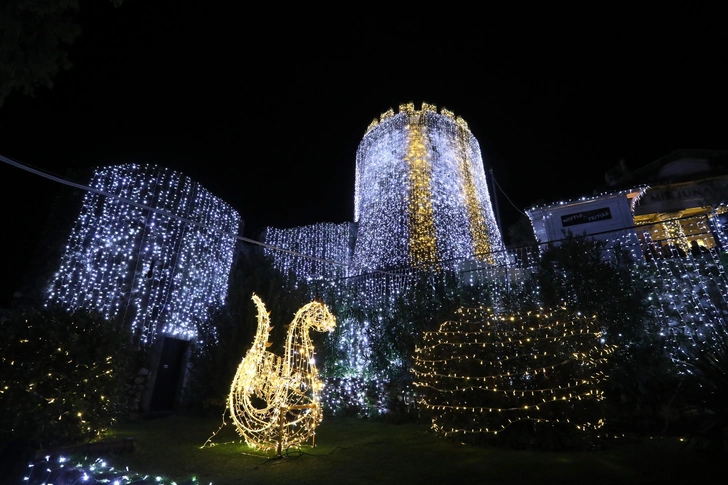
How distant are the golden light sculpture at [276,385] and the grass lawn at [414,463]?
263mm

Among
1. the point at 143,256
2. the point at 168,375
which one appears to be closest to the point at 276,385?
the point at 143,256

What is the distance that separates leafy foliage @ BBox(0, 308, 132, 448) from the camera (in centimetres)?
500

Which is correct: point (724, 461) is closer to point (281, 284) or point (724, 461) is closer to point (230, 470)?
point (230, 470)

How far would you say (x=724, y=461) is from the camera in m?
4.27

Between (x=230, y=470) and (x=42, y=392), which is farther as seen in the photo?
(x=42, y=392)

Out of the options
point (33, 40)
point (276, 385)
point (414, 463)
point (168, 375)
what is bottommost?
point (414, 463)

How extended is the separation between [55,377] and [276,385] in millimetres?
3070

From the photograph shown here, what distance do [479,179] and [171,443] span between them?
14.0 m

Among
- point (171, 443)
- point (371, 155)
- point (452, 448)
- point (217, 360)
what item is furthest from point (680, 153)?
point (171, 443)

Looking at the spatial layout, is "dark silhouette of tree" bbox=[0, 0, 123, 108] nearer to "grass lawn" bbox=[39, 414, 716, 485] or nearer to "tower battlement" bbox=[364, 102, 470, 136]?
"grass lawn" bbox=[39, 414, 716, 485]

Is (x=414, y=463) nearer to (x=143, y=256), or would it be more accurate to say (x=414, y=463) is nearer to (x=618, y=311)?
(x=618, y=311)

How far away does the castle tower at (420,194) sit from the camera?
13469 mm

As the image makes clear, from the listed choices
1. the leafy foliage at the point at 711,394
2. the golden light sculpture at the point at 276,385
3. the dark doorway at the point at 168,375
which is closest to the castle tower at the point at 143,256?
the dark doorway at the point at 168,375

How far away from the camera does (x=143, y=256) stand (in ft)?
33.2
